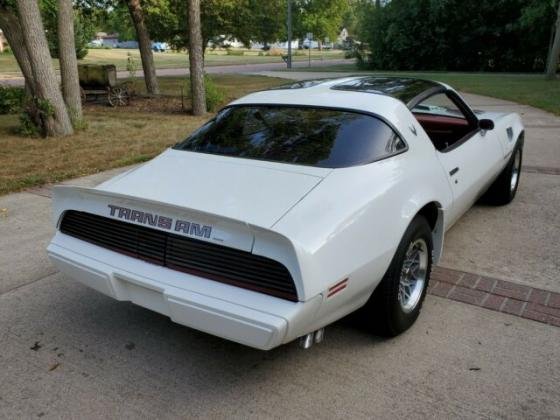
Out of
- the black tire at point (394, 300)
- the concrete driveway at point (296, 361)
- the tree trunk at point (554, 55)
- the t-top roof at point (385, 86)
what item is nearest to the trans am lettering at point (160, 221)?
the concrete driveway at point (296, 361)

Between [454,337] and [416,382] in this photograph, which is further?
[454,337]

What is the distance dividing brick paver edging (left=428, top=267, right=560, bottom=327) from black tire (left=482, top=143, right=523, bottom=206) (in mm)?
1701

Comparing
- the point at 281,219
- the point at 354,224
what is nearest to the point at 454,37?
the point at 354,224

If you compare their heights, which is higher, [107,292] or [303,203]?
[303,203]

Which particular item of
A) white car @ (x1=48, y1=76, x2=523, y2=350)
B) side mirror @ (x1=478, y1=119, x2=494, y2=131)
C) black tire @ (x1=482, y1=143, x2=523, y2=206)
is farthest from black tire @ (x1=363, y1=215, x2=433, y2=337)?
black tire @ (x1=482, y1=143, x2=523, y2=206)

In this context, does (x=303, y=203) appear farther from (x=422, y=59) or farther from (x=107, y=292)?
(x=422, y=59)

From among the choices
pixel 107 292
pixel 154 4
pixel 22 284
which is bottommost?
pixel 22 284

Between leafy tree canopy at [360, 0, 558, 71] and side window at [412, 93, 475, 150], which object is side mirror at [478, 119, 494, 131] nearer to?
side window at [412, 93, 475, 150]

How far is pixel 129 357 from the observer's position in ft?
9.71

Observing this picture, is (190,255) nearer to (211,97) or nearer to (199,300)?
(199,300)

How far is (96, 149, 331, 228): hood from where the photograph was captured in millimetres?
2590

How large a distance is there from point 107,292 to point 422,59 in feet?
102

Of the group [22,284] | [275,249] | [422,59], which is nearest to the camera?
[275,249]

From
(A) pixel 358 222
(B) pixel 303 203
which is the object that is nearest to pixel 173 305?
(B) pixel 303 203
